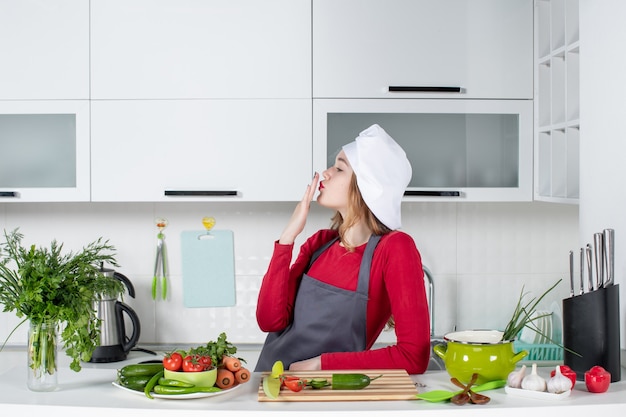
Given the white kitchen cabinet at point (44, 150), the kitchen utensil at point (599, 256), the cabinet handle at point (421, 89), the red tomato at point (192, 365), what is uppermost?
the cabinet handle at point (421, 89)

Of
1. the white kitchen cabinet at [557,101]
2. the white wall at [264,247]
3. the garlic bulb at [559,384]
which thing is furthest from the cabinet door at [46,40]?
the garlic bulb at [559,384]

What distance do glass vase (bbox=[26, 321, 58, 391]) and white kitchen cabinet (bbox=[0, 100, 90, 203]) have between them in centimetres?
114

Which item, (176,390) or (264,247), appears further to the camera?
(264,247)

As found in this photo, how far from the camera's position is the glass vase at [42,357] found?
180cm

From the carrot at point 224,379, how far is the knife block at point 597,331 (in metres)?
0.91

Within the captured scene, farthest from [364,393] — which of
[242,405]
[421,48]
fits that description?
[421,48]

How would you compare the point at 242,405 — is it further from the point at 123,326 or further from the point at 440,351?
the point at 123,326

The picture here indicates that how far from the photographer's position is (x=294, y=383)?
1.74m

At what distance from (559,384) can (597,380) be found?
0.44 ft

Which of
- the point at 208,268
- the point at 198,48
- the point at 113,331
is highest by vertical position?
the point at 198,48

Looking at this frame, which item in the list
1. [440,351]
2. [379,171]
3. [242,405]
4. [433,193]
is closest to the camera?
[242,405]

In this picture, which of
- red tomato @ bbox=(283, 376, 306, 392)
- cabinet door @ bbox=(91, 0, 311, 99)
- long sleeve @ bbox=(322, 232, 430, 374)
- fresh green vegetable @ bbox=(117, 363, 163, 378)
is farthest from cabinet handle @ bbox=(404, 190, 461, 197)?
fresh green vegetable @ bbox=(117, 363, 163, 378)

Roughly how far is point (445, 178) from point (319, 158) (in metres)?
0.50

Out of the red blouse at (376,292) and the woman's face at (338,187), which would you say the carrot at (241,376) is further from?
the woman's face at (338,187)
